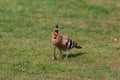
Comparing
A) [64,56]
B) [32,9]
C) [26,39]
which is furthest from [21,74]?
[32,9]

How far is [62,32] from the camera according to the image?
596 inches

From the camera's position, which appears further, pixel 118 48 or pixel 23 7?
pixel 23 7

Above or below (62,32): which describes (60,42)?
below

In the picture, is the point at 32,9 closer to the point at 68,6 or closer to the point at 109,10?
the point at 68,6

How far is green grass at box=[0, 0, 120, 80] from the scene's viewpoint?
34.4 ft

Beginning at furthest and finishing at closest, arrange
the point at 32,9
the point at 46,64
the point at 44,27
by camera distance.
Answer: the point at 32,9, the point at 44,27, the point at 46,64

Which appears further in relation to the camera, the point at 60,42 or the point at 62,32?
the point at 62,32

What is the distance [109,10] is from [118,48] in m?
5.96

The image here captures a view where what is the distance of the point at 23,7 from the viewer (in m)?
18.8

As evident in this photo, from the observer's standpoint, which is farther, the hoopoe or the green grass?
the hoopoe

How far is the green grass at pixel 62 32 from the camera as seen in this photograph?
1048 centimetres

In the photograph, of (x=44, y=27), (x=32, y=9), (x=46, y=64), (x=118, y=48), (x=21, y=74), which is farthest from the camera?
(x=32, y=9)

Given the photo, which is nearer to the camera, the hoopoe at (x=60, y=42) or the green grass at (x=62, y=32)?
the green grass at (x=62, y=32)

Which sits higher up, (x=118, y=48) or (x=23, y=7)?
(x=23, y=7)
